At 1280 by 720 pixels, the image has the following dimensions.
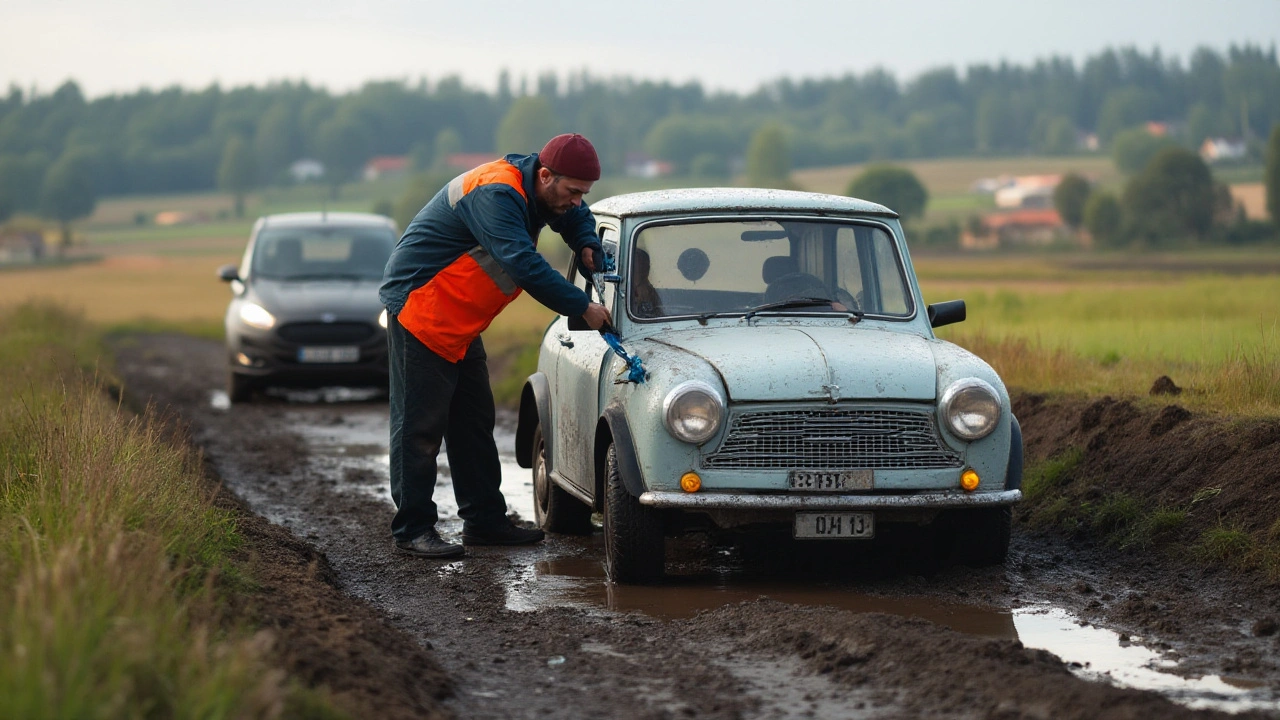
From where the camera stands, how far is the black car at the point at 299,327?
16.9m

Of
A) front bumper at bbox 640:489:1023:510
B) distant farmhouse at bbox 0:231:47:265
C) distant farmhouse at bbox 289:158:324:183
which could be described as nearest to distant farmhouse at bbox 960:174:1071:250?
distant farmhouse at bbox 0:231:47:265

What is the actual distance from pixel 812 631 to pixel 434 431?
303 cm

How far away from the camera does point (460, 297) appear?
8195mm

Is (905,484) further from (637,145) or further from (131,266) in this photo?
(637,145)

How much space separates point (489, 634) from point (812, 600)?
1502mm

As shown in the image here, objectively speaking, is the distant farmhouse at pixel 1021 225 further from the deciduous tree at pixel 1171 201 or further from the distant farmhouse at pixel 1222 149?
the distant farmhouse at pixel 1222 149

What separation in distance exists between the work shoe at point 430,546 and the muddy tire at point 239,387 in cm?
934

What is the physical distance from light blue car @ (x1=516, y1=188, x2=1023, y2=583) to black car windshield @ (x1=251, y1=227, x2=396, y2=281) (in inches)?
405

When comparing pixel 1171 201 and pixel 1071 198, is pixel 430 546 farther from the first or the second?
pixel 1071 198

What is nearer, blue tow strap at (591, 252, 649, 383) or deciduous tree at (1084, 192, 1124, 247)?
blue tow strap at (591, 252, 649, 383)

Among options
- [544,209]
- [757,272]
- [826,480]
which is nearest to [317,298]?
[544,209]

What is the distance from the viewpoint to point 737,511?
6.98 metres

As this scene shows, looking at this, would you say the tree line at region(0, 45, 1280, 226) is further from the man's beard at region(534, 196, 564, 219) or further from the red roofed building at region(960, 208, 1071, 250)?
the man's beard at region(534, 196, 564, 219)

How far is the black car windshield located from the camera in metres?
18.1
